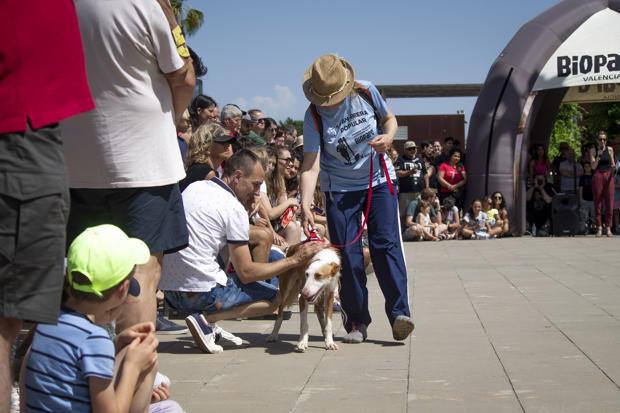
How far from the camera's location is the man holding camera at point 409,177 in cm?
2091

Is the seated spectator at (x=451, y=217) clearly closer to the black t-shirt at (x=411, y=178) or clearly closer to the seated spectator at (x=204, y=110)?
the black t-shirt at (x=411, y=178)

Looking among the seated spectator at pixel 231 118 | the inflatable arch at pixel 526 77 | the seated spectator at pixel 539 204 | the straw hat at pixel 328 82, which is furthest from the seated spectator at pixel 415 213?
the straw hat at pixel 328 82

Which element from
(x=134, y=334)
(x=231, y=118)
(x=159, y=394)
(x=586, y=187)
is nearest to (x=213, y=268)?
(x=159, y=394)

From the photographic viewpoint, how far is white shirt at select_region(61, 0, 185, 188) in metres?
4.30

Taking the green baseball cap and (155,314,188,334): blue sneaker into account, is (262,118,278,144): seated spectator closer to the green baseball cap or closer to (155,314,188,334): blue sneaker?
(155,314,188,334): blue sneaker

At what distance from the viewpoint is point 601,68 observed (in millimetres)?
20969

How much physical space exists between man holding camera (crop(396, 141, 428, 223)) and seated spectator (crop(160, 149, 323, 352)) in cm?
1408

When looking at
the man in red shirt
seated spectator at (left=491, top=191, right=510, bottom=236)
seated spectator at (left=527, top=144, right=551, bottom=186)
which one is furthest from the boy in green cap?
seated spectator at (left=527, top=144, right=551, bottom=186)

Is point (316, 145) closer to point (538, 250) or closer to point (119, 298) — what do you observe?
point (119, 298)

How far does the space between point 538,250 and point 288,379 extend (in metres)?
11.8

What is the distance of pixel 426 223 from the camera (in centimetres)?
2112

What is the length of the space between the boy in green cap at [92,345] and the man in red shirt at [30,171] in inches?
6.1

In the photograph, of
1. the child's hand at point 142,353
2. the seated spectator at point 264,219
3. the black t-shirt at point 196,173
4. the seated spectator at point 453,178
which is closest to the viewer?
the child's hand at point 142,353

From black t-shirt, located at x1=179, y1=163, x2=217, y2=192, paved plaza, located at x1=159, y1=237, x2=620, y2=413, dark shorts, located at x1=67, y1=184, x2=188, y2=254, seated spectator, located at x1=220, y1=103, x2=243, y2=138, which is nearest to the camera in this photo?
dark shorts, located at x1=67, y1=184, x2=188, y2=254
